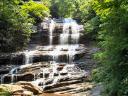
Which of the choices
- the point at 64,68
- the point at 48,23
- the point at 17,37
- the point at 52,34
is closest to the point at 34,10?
the point at 48,23

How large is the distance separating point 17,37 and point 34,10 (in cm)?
659

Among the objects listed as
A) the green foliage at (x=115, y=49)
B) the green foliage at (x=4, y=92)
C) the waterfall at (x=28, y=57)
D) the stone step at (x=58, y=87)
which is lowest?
the stone step at (x=58, y=87)

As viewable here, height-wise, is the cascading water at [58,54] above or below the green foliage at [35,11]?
below

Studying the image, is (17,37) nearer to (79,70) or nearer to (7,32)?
(7,32)

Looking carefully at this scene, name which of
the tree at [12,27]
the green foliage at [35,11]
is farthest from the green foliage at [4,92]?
the green foliage at [35,11]

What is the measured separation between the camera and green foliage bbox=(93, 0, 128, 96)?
9.99m

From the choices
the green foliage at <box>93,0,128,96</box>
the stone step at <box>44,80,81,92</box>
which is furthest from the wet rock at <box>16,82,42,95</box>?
the green foliage at <box>93,0,128,96</box>

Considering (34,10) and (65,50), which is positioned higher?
(34,10)

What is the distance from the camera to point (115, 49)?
10.6 meters

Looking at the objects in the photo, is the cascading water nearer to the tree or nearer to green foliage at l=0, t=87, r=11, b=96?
the tree

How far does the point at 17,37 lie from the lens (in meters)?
26.9

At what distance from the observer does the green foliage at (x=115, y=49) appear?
32.8 ft

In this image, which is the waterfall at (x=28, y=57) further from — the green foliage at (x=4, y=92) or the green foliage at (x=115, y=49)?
the green foliage at (x=115, y=49)

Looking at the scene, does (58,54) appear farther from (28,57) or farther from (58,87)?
(58,87)
